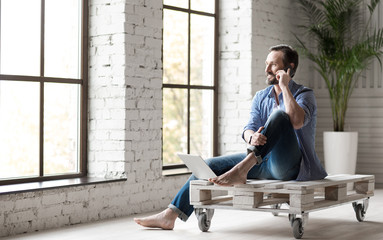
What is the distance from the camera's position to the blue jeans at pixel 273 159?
4031 mm

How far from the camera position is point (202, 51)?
6.63 m

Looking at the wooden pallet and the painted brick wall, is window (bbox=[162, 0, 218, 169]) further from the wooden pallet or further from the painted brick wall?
the wooden pallet

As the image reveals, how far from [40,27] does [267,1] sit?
278 centimetres

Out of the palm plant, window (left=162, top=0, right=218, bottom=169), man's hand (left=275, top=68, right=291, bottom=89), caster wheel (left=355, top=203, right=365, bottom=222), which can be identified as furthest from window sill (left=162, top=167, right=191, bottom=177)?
the palm plant

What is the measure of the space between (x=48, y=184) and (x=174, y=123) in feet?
5.59

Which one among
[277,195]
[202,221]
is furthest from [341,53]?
[202,221]

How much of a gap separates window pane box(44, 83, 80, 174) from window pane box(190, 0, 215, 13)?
165cm

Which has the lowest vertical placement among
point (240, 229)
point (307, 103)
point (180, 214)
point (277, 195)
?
point (240, 229)

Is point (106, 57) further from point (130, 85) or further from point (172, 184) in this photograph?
point (172, 184)

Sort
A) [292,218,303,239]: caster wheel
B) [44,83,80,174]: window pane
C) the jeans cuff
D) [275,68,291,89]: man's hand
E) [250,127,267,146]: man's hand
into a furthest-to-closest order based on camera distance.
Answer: [44,83,80,174]: window pane, the jeans cuff, [275,68,291,89]: man's hand, [292,218,303,239]: caster wheel, [250,127,267,146]: man's hand

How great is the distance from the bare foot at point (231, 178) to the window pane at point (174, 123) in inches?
78.9

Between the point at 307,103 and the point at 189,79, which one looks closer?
the point at 307,103

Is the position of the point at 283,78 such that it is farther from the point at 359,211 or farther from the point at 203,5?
the point at 203,5

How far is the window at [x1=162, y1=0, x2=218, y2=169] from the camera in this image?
20.0 feet
